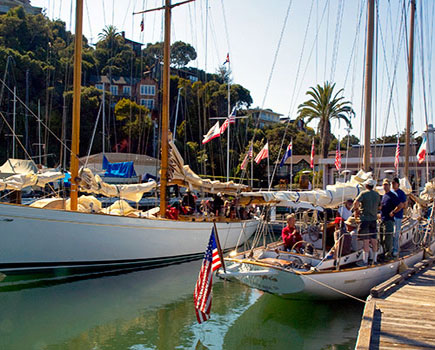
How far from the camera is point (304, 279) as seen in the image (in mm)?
9805

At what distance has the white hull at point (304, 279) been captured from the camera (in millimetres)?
9797

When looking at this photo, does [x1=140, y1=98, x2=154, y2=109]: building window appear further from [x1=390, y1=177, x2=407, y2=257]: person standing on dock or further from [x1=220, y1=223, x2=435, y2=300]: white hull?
[x1=220, y1=223, x2=435, y2=300]: white hull

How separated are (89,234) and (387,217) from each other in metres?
9.00

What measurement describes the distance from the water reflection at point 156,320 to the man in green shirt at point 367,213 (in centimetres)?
161

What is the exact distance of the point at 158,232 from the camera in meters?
16.4

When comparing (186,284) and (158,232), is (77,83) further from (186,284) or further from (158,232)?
(186,284)

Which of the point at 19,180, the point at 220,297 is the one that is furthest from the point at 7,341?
the point at 19,180

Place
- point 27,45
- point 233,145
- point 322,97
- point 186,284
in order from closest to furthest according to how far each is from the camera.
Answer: point 186,284, point 322,97, point 233,145, point 27,45

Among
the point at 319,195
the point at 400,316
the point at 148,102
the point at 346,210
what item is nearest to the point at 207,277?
the point at 400,316

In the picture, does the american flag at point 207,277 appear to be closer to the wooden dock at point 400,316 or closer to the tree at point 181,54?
the wooden dock at point 400,316

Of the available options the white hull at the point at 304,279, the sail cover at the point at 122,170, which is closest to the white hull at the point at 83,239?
the white hull at the point at 304,279

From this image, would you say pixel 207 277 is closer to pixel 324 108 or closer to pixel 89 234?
pixel 89 234

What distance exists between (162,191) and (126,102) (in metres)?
43.8

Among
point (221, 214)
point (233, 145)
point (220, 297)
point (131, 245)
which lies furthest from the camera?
point (233, 145)
